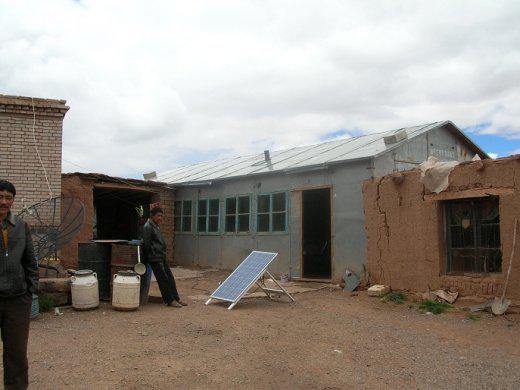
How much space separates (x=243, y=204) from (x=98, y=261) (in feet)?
19.7

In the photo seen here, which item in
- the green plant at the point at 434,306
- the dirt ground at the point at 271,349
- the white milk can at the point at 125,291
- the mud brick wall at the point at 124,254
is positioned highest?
the mud brick wall at the point at 124,254

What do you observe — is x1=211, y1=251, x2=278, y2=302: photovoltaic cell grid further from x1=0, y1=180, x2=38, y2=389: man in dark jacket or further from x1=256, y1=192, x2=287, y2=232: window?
x1=0, y1=180, x2=38, y2=389: man in dark jacket

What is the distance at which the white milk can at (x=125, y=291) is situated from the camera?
699 cm

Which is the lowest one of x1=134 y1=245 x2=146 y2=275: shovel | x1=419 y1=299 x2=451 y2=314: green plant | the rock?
x1=419 y1=299 x2=451 y2=314: green plant

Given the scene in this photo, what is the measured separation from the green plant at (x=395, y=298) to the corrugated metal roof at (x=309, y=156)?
115 inches

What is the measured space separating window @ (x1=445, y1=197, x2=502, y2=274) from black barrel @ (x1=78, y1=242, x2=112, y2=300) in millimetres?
5753

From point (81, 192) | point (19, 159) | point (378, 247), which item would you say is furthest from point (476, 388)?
point (81, 192)

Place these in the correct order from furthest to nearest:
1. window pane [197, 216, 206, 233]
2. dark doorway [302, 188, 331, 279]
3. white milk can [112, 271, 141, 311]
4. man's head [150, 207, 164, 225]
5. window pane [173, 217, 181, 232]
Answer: window pane [173, 217, 181, 232] → window pane [197, 216, 206, 233] → dark doorway [302, 188, 331, 279] → man's head [150, 207, 164, 225] → white milk can [112, 271, 141, 311]

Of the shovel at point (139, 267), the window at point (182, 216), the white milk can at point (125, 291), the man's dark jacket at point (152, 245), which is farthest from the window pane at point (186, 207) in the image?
the white milk can at point (125, 291)

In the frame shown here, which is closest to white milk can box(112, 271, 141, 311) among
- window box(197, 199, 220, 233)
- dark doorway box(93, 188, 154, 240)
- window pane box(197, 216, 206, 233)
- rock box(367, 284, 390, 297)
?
rock box(367, 284, 390, 297)

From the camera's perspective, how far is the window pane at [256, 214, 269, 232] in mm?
12445

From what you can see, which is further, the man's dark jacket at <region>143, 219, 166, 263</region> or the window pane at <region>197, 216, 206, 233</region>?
the window pane at <region>197, 216, 206, 233</region>

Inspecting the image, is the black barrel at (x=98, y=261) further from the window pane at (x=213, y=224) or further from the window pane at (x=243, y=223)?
the window pane at (x=213, y=224)

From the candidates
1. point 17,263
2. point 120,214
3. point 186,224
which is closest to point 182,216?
point 186,224
